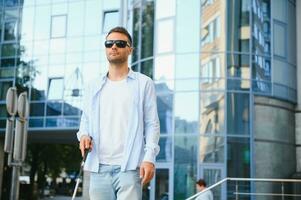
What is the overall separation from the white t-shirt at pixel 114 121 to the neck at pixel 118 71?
75 millimetres

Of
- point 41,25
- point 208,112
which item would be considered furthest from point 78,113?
point 208,112

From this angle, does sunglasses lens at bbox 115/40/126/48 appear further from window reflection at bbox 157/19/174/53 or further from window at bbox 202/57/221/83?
window reflection at bbox 157/19/174/53

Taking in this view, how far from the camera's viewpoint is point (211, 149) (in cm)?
1958

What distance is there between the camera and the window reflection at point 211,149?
63.8 ft

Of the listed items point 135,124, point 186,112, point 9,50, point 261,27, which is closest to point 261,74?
point 261,27

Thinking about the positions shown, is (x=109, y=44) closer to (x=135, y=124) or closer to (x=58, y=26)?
(x=135, y=124)

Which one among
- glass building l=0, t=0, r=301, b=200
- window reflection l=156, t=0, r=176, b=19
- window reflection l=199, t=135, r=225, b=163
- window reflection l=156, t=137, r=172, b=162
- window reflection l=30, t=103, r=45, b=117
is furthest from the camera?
window reflection l=30, t=103, r=45, b=117

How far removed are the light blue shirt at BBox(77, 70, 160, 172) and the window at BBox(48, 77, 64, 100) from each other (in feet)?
80.4

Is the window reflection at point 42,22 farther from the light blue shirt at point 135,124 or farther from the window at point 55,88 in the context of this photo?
the light blue shirt at point 135,124

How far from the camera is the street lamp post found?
7633 millimetres

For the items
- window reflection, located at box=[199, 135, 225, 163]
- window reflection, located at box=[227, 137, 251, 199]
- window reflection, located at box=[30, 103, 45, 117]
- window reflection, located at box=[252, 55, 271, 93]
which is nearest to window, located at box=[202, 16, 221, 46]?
window reflection, located at box=[252, 55, 271, 93]

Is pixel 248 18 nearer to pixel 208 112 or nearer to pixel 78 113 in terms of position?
pixel 208 112

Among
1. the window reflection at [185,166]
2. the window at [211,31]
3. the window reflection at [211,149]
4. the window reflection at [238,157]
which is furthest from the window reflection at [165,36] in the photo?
the window reflection at [238,157]

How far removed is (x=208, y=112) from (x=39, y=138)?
15.3m
